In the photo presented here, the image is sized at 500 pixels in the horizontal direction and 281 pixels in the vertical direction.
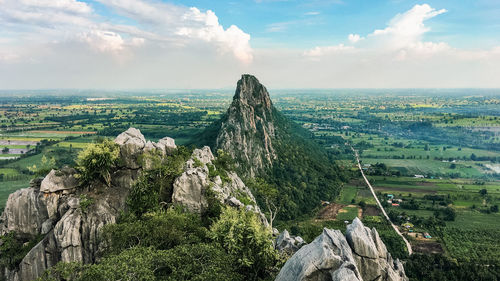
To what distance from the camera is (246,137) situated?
3767 inches

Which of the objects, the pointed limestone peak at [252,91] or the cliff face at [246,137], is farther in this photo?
the pointed limestone peak at [252,91]

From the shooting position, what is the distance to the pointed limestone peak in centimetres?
11631

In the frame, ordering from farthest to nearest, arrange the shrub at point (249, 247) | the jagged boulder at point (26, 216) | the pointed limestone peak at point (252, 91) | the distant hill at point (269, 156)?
the pointed limestone peak at point (252, 91) < the distant hill at point (269, 156) < the jagged boulder at point (26, 216) < the shrub at point (249, 247)

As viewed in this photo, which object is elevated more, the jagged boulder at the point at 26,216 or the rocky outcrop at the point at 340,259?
the rocky outcrop at the point at 340,259

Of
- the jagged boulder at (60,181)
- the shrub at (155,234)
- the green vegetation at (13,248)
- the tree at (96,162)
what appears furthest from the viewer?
the tree at (96,162)

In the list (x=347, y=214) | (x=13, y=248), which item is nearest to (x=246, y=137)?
(x=347, y=214)

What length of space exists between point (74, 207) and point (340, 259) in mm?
29218

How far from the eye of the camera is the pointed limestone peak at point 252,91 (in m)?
116

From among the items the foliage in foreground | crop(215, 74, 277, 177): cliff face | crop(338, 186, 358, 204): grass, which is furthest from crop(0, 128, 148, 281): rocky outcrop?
crop(338, 186, 358, 204): grass

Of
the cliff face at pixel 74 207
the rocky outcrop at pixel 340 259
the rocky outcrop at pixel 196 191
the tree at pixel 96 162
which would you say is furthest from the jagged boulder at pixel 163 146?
the rocky outcrop at pixel 340 259

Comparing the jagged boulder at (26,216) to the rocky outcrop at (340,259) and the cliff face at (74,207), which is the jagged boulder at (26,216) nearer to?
the cliff face at (74,207)

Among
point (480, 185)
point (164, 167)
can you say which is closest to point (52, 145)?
point (164, 167)

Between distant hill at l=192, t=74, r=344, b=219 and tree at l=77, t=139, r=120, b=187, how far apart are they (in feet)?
162

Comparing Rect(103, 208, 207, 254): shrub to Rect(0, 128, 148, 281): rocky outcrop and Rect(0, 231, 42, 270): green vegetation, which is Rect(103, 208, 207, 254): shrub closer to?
Rect(0, 128, 148, 281): rocky outcrop
